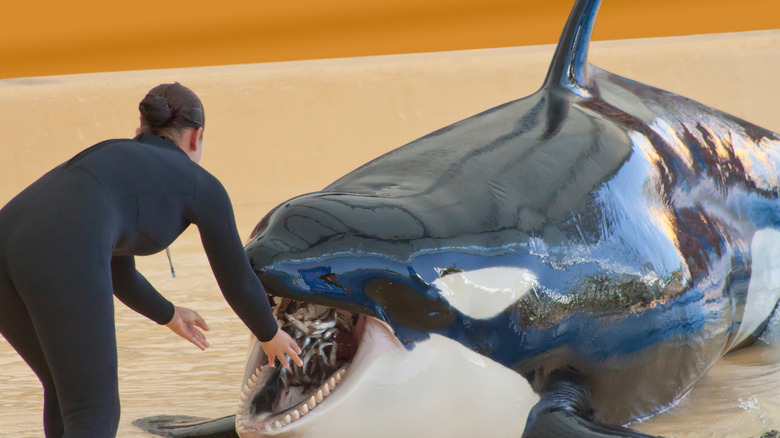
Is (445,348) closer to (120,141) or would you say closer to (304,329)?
(304,329)

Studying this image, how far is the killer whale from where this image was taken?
3.02 m

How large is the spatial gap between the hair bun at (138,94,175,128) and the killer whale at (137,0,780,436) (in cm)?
45

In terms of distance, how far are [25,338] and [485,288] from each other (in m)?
1.38

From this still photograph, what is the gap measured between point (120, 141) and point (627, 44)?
29.4 feet

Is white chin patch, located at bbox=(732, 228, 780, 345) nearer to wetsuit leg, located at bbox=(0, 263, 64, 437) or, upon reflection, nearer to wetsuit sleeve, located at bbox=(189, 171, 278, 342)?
wetsuit sleeve, located at bbox=(189, 171, 278, 342)

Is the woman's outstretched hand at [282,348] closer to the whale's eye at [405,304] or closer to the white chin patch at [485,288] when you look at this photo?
the whale's eye at [405,304]

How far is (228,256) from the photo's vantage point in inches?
108

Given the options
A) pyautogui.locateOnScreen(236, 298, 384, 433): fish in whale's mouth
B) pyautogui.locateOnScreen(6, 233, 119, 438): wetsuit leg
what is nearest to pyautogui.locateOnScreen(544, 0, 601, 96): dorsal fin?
pyautogui.locateOnScreen(236, 298, 384, 433): fish in whale's mouth

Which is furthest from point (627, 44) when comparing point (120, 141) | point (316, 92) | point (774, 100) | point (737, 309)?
point (120, 141)

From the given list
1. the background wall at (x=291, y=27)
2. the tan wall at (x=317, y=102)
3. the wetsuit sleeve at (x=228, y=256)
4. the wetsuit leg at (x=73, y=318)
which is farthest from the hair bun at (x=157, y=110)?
the background wall at (x=291, y=27)

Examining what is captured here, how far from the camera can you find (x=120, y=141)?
287 centimetres

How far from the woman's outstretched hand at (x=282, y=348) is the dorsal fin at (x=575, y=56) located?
2.01 meters

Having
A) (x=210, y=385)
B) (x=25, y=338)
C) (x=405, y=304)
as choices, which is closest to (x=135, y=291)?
(x=25, y=338)

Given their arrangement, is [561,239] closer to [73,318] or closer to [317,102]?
[73,318]
